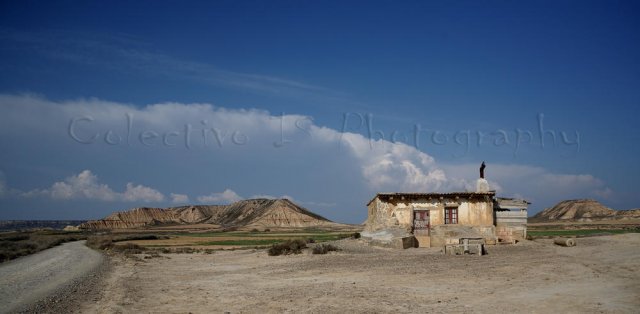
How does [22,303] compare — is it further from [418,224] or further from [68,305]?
[418,224]

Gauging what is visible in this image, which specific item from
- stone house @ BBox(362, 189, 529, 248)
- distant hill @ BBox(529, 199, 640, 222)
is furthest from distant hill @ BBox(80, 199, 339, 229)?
stone house @ BBox(362, 189, 529, 248)

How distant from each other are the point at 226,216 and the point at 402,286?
503ft

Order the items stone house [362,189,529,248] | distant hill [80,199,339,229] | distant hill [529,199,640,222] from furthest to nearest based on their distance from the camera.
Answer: distant hill [80,199,339,229] < distant hill [529,199,640,222] < stone house [362,189,529,248]

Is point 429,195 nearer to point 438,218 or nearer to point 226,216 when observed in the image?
point 438,218

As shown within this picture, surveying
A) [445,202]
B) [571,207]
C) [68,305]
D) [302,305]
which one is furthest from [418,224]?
[571,207]

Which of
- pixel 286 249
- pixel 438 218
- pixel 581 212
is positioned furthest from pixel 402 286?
pixel 581 212

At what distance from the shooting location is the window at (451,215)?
34.5 meters

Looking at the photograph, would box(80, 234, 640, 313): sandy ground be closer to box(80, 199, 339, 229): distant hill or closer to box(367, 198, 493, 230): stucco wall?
box(367, 198, 493, 230): stucco wall

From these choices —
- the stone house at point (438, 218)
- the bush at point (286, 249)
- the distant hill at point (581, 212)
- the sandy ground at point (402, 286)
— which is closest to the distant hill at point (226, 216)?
the distant hill at point (581, 212)

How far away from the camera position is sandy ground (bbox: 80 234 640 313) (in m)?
12.9

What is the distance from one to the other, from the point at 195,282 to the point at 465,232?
20.1 m

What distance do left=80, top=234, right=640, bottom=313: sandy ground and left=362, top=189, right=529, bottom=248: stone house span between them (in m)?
7.14

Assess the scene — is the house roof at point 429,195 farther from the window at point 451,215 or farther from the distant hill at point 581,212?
the distant hill at point 581,212

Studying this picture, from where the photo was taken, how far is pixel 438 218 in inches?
1355
